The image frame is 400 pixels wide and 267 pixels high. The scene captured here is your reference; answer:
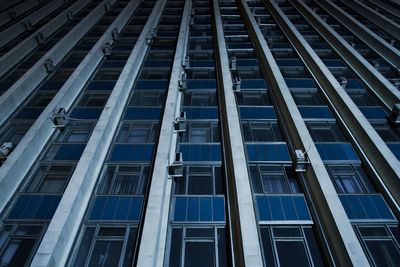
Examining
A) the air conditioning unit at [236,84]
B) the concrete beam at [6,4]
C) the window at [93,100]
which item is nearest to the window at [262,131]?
the air conditioning unit at [236,84]

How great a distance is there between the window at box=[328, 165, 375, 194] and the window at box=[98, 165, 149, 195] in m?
10.6

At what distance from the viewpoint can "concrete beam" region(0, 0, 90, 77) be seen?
857 inches

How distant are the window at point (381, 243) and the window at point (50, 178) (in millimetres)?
14889

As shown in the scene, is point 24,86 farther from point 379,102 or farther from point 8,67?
point 379,102

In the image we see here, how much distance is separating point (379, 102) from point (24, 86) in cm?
2600

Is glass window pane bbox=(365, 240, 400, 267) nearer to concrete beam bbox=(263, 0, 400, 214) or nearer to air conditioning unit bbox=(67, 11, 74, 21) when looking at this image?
concrete beam bbox=(263, 0, 400, 214)

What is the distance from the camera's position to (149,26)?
95.2ft

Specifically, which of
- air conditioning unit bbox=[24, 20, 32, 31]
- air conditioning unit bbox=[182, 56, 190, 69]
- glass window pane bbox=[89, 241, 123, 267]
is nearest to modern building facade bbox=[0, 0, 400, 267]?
glass window pane bbox=[89, 241, 123, 267]

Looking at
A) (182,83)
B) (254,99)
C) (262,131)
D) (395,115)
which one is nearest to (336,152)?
(262,131)

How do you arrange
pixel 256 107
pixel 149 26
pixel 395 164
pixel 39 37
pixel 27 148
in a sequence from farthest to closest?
pixel 149 26
pixel 39 37
pixel 256 107
pixel 27 148
pixel 395 164

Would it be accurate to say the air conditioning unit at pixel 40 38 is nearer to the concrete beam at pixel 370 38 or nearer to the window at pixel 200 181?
the window at pixel 200 181

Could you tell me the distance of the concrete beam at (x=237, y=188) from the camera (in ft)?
33.1

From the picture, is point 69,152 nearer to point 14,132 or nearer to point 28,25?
point 14,132

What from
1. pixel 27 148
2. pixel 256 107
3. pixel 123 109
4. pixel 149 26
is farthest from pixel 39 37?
pixel 256 107
